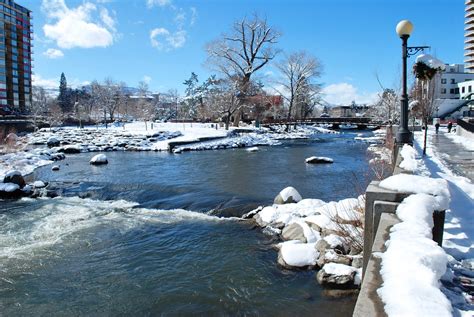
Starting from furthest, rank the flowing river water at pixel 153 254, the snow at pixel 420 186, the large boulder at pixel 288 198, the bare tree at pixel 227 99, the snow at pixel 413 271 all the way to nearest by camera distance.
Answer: the bare tree at pixel 227 99, the large boulder at pixel 288 198, the flowing river water at pixel 153 254, the snow at pixel 420 186, the snow at pixel 413 271

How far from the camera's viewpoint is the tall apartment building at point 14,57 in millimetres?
92125

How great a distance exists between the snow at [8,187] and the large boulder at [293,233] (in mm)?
11553

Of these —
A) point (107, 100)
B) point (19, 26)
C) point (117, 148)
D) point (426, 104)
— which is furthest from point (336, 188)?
point (19, 26)

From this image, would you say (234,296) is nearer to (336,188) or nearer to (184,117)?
(336,188)

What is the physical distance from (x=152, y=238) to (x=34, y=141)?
121ft

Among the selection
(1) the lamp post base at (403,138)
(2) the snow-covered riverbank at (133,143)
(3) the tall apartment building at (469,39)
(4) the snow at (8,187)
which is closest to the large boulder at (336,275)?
(1) the lamp post base at (403,138)

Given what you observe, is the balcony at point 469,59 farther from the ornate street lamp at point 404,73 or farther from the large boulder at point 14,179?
the large boulder at point 14,179

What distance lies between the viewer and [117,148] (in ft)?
112

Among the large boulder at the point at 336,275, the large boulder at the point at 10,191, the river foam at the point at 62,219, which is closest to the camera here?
the large boulder at the point at 336,275

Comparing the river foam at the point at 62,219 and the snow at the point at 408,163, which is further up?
the snow at the point at 408,163

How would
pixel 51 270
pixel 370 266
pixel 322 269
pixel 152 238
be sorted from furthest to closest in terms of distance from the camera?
1. pixel 152 238
2. pixel 51 270
3. pixel 322 269
4. pixel 370 266

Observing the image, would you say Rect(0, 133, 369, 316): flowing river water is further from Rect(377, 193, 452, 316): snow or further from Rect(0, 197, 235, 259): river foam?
Rect(377, 193, 452, 316): snow

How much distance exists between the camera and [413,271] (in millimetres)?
2879

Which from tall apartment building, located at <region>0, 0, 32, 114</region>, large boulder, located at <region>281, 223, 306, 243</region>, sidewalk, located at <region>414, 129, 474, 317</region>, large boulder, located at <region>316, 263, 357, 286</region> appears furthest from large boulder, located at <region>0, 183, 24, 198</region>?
tall apartment building, located at <region>0, 0, 32, 114</region>
